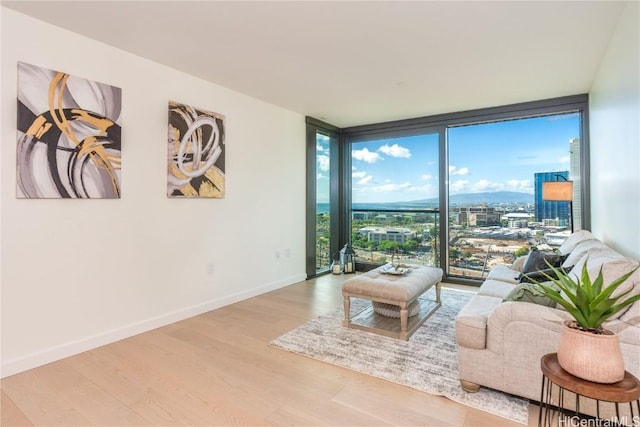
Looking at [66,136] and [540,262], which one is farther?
[540,262]

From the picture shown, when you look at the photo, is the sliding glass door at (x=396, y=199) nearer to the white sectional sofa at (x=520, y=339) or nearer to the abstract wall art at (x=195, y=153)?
the abstract wall art at (x=195, y=153)

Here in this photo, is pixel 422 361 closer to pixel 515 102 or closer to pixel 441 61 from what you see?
pixel 441 61

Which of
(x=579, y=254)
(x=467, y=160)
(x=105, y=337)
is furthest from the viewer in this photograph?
(x=467, y=160)

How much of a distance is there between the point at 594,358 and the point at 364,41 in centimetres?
257

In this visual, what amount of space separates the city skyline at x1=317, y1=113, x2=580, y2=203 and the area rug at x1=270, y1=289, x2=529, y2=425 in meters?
2.29

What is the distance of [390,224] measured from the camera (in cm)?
569

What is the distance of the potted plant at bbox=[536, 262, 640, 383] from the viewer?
53.2 inches

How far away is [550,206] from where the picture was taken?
4.50 m

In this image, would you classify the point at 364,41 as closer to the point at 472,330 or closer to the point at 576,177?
the point at 472,330

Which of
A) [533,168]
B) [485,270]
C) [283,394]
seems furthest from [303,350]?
[533,168]

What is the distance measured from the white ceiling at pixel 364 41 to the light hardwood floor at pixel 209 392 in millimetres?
2549

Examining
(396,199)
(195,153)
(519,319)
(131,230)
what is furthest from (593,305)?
(396,199)

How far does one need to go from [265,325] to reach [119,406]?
1.45m

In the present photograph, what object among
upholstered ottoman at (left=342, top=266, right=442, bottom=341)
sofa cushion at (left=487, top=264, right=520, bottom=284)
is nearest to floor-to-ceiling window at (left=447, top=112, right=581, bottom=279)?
sofa cushion at (left=487, top=264, right=520, bottom=284)
